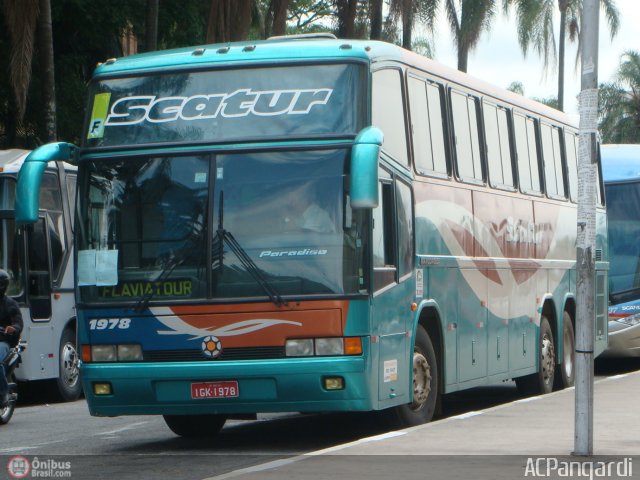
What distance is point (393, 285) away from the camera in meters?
12.2

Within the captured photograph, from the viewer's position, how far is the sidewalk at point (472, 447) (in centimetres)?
937

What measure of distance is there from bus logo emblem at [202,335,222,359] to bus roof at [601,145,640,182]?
13.3 m

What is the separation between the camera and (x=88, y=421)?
15945 millimetres

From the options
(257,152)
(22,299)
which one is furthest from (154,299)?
(22,299)

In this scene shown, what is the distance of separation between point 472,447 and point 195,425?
381 cm

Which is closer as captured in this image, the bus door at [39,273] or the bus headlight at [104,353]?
the bus headlight at [104,353]


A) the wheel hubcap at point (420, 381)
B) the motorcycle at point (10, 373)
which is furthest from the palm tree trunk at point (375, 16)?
the wheel hubcap at point (420, 381)

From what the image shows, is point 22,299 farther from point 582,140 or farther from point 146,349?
point 582,140

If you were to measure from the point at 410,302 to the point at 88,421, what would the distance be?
4848 mm

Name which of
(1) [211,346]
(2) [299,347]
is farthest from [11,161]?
(2) [299,347]

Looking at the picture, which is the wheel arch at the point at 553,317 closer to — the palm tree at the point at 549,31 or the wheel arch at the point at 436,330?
the wheel arch at the point at 436,330

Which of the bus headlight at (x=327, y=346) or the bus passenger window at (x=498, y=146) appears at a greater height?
the bus passenger window at (x=498, y=146)

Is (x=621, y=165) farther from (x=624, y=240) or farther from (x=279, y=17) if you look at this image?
(x=279, y=17)

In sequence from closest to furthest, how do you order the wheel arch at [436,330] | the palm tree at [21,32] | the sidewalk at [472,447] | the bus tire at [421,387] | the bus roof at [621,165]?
1. the sidewalk at [472,447]
2. the bus tire at [421,387]
3. the wheel arch at [436,330]
4. the bus roof at [621,165]
5. the palm tree at [21,32]
